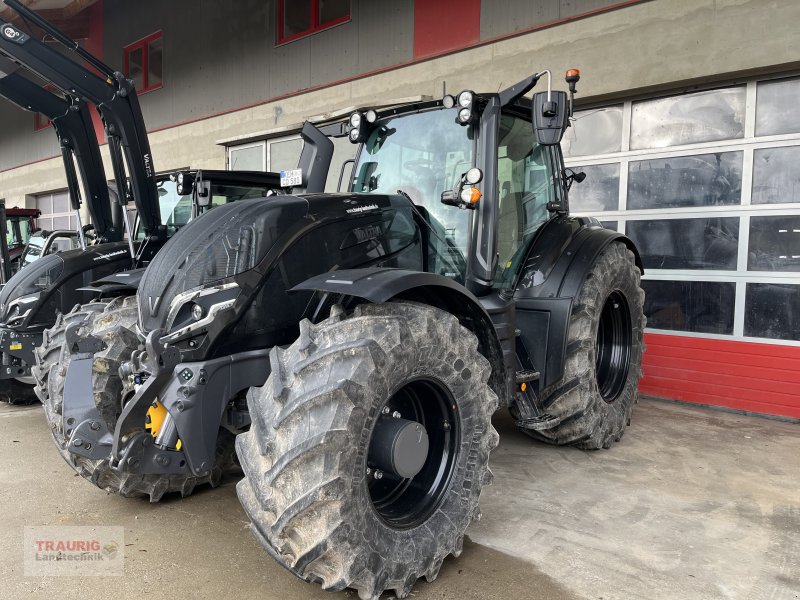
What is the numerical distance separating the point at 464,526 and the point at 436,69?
20.2 ft

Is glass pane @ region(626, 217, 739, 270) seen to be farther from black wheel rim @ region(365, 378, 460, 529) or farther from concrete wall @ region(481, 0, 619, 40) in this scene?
black wheel rim @ region(365, 378, 460, 529)

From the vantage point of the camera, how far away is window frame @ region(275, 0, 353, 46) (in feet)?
28.7

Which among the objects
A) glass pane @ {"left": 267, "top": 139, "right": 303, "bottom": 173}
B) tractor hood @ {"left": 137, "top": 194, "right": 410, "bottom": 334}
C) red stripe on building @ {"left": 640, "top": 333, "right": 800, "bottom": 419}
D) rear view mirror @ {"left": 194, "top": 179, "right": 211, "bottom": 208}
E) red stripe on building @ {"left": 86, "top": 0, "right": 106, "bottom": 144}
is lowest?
red stripe on building @ {"left": 640, "top": 333, "right": 800, "bottom": 419}

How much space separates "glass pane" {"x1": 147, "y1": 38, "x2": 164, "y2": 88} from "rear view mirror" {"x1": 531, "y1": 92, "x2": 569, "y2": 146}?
1098 cm

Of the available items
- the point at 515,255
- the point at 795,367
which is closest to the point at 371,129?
the point at 515,255

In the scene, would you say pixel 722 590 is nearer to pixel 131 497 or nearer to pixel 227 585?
pixel 227 585

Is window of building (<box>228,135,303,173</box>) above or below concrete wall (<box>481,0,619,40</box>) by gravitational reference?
below

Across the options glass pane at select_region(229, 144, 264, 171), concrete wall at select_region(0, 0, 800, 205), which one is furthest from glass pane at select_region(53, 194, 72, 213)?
concrete wall at select_region(0, 0, 800, 205)

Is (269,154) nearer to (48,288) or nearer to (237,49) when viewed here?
(237,49)

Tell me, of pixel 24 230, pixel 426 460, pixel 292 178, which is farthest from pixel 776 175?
pixel 24 230

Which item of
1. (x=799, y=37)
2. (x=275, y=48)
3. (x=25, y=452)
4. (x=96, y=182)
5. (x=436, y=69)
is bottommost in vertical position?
(x=25, y=452)

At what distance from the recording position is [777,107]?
5.38 m

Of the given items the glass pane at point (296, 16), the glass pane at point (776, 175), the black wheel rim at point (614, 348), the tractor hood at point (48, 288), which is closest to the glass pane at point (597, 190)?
the glass pane at point (776, 175)

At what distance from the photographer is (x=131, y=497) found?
3.51 meters
